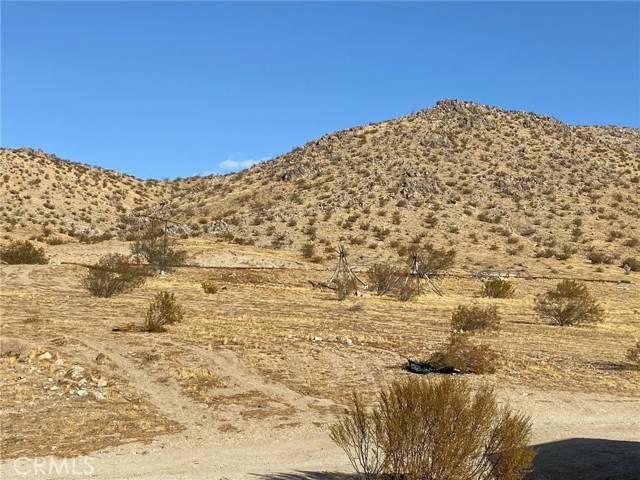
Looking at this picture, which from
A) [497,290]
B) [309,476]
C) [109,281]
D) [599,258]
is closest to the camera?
[309,476]

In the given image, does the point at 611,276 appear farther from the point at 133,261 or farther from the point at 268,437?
the point at 268,437

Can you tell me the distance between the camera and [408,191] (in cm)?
6338

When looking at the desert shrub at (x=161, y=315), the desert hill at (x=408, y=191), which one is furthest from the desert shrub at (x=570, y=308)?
the desert hill at (x=408, y=191)

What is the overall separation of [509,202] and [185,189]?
43.4 meters

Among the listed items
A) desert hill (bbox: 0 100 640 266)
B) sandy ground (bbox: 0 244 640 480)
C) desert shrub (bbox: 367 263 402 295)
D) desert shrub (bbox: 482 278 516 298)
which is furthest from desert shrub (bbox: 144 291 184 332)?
desert hill (bbox: 0 100 640 266)

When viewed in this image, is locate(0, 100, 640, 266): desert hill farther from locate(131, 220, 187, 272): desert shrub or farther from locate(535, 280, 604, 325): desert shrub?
locate(535, 280, 604, 325): desert shrub

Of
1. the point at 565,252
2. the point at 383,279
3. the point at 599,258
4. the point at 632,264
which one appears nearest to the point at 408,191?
the point at 565,252

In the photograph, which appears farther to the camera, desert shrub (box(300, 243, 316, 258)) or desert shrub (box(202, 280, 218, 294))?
desert shrub (box(300, 243, 316, 258))

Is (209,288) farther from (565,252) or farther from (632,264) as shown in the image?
(632,264)

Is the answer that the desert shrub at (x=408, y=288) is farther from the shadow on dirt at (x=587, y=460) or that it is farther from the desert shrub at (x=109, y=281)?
the shadow on dirt at (x=587, y=460)

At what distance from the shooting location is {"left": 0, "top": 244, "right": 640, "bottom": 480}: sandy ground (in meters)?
9.28

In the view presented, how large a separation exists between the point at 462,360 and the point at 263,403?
5.44 m

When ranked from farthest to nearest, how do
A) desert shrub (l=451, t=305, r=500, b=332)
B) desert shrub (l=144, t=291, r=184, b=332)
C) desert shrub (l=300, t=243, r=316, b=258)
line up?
desert shrub (l=300, t=243, r=316, b=258) < desert shrub (l=451, t=305, r=500, b=332) < desert shrub (l=144, t=291, r=184, b=332)

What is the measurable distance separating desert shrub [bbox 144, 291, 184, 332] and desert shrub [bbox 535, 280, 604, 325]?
15.0 meters
